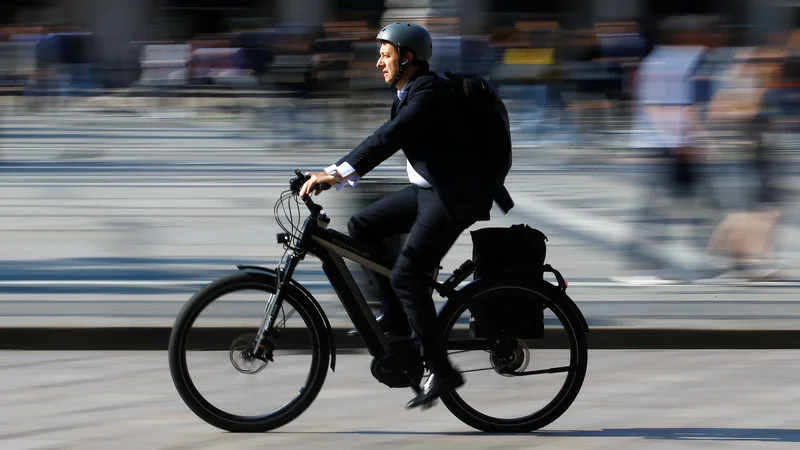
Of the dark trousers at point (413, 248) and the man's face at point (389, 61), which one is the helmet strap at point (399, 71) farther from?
the dark trousers at point (413, 248)

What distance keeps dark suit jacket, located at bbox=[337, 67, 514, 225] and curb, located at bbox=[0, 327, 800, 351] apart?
1.62m

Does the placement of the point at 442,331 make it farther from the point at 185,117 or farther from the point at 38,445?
the point at 185,117

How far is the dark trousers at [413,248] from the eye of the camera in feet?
15.5

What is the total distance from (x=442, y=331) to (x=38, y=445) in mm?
1486

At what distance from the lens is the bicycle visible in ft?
15.7

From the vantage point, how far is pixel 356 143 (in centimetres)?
1725

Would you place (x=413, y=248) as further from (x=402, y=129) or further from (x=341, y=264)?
(x=402, y=129)

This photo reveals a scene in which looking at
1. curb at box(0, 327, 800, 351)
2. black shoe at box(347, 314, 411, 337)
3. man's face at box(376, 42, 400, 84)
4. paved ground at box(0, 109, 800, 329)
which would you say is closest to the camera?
man's face at box(376, 42, 400, 84)

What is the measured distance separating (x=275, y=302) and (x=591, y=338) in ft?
7.45

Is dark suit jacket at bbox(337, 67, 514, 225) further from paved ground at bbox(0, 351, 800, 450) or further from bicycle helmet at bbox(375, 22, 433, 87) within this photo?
paved ground at bbox(0, 351, 800, 450)

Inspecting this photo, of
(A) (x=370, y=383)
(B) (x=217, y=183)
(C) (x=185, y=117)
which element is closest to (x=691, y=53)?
(A) (x=370, y=383)

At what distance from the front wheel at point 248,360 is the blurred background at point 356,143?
56.7 inches

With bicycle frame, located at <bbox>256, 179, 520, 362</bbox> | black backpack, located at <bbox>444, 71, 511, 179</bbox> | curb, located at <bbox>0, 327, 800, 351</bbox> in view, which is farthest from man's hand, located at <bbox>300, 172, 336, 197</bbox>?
curb, located at <bbox>0, 327, 800, 351</bbox>

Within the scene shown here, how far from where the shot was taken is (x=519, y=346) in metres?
4.96
